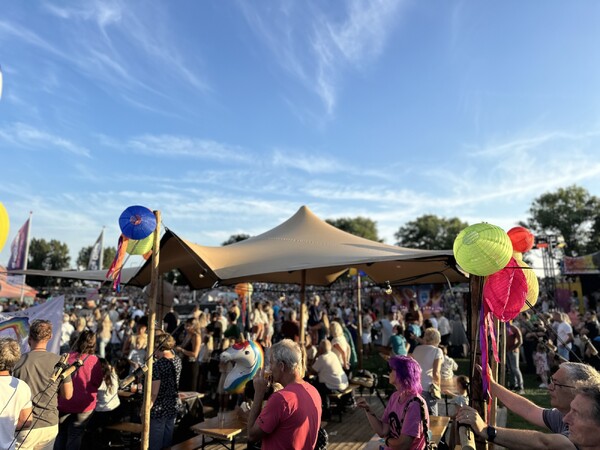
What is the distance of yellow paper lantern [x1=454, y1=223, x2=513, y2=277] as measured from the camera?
305cm

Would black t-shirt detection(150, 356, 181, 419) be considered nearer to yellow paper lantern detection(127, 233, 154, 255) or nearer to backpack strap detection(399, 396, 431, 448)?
yellow paper lantern detection(127, 233, 154, 255)

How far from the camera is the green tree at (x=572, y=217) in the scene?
1642 inches

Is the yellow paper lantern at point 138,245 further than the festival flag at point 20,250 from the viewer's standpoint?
No

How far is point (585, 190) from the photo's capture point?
4356 centimetres

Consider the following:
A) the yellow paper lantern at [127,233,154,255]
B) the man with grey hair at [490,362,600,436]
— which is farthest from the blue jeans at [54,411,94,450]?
the man with grey hair at [490,362,600,436]

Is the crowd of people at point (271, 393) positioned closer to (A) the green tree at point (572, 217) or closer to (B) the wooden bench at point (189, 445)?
(B) the wooden bench at point (189, 445)

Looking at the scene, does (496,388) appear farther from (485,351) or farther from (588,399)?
(588,399)

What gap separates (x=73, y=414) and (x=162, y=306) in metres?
Answer: 4.61

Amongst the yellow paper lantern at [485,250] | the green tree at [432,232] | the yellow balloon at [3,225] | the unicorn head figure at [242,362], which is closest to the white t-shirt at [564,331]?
the unicorn head figure at [242,362]

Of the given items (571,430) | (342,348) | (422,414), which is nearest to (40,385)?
(422,414)

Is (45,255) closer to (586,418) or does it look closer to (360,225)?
(360,225)

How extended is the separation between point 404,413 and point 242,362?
2.58 metres

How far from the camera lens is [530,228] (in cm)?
4756

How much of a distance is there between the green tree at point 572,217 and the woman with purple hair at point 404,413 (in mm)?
44213
